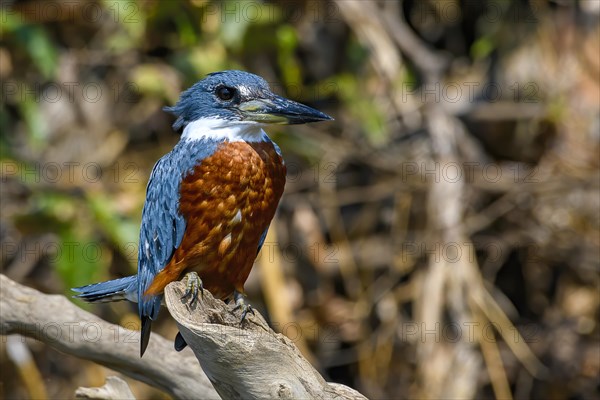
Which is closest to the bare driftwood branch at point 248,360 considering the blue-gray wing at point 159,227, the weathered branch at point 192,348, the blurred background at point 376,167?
the weathered branch at point 192,348

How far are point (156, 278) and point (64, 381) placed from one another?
265cm

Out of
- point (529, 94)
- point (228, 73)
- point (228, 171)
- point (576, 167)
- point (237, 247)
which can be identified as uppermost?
point (228, 73)

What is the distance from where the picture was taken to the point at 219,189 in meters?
3.01

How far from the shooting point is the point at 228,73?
3.12m

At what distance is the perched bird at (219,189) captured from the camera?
300cm

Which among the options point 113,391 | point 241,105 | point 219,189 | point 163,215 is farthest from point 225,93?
point 113,391

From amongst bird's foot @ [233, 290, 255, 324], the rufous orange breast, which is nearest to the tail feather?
the rufous orange breast

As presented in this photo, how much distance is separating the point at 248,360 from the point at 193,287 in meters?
0.40

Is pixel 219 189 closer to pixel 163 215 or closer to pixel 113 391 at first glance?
pixel 163 215

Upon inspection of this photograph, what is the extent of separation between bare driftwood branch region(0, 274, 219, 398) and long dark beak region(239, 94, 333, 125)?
83 cm

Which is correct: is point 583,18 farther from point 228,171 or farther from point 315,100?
point 228,171

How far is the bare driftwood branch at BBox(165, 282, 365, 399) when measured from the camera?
2.51 m

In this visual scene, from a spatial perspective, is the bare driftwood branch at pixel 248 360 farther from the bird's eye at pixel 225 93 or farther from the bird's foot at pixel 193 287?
the bird's eye at pixel 225 93

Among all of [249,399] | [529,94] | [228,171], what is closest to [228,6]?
[529,94]
